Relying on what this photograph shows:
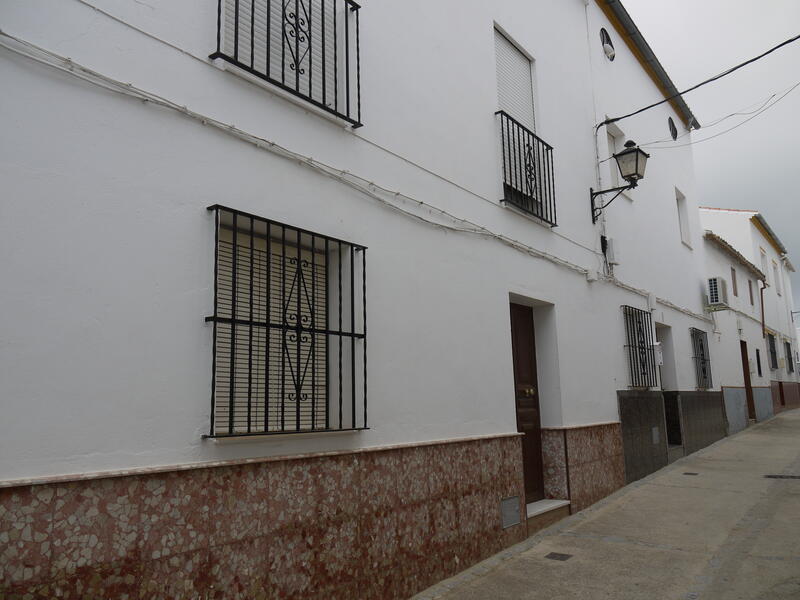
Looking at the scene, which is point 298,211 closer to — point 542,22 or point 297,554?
point 297,554

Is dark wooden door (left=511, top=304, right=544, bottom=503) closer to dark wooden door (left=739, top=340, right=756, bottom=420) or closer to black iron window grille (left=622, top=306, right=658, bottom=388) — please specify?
black iron window grille (left=622, top=306, right=658, bottom=388)

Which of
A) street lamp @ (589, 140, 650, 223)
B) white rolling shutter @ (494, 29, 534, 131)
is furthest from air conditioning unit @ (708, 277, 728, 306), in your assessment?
white rolling shutter @ (494, 29, 534, 131)

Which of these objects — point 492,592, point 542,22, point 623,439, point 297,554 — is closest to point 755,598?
point 492,592

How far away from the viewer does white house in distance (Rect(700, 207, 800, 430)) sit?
13545 millimetres

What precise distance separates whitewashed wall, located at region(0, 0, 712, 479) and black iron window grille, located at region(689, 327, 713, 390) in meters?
4.53

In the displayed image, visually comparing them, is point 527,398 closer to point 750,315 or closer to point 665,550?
point 665,550

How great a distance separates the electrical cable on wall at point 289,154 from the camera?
2.64m

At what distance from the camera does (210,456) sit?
9.93 feet

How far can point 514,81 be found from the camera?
6.53m

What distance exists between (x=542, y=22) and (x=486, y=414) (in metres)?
4.56

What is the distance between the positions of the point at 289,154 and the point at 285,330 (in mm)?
1033

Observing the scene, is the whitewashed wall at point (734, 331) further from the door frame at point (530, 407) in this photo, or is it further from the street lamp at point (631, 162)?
the door frame at point (530, 407)

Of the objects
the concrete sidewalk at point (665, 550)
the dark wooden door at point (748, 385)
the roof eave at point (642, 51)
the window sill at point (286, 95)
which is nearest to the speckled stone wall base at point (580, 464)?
the concrete sidewalk at point (665, 550)

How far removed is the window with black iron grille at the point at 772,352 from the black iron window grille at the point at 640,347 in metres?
13.4
